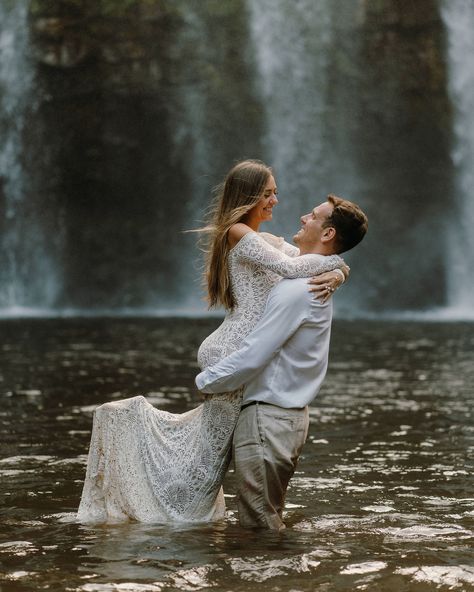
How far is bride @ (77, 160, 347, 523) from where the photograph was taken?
5.89m

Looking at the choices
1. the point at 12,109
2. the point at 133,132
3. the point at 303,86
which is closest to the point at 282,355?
the point at 133,132

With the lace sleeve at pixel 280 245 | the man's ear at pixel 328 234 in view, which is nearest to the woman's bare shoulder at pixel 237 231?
the lace sleeve at pixel 280 245

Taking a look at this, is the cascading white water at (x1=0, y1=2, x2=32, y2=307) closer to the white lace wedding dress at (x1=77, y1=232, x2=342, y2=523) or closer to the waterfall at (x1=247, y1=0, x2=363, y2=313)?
the waterfall at (x1=247, y1=0, x2=363, y2=313)

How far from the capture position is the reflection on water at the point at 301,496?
17.1 feet

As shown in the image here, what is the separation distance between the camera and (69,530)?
6125mm

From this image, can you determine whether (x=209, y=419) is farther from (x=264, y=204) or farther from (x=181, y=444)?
(x=264, y=204)

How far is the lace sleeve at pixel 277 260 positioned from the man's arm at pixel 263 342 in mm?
69

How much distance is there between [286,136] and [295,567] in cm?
3070

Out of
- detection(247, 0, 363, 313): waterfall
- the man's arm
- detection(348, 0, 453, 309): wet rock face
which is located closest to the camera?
the man's arm

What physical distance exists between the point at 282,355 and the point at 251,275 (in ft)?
1.53

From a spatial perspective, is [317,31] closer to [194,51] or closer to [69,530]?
[194,51]

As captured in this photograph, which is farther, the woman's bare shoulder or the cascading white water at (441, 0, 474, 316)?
the cascading white water at (441, 0, 474, 316)

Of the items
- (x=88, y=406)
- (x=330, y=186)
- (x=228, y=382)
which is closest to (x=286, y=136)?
(x=330, y=186)

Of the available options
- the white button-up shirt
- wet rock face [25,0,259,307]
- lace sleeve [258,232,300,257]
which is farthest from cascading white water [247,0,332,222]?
the white button-up shirt
